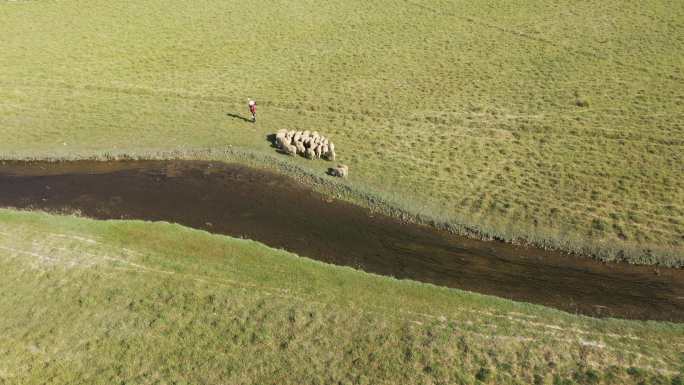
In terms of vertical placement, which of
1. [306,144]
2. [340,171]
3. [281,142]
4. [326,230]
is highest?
[306,144]

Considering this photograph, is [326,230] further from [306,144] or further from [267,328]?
[306,144]

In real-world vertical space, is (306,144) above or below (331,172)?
above

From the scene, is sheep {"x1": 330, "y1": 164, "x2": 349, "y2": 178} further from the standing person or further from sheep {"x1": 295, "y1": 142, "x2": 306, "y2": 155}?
the standing person

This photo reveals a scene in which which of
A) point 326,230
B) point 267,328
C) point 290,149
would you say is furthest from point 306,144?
point 267,328

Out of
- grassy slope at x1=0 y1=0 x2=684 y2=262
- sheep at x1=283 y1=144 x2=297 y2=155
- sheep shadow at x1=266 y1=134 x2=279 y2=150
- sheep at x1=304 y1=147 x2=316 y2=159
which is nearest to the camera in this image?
grassy slope at x1=0 y1=0 x2=684 y2=262

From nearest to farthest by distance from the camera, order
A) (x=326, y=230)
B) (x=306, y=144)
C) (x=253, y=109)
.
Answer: (x=326, y=230) < (x=306, y=144) < (x=253, y=109)

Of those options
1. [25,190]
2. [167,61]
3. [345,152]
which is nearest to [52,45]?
[167,61]

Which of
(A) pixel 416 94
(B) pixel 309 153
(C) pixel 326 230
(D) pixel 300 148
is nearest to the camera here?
(C) pixel 326 230

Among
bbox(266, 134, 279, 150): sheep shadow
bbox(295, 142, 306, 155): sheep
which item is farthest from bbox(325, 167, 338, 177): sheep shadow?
bbox(266, 134, 279, 150): sheep shadow
